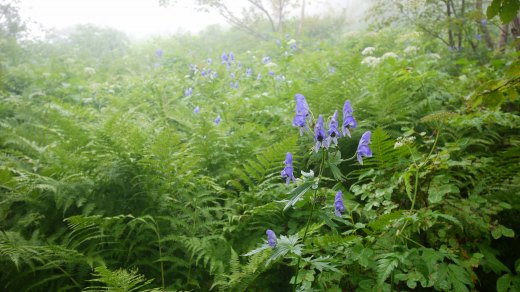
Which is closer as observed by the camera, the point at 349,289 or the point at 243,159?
the point at 349,289

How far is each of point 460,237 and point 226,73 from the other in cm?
400

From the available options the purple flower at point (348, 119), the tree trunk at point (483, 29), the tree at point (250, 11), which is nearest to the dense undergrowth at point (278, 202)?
the purple flower at point (348, 119)

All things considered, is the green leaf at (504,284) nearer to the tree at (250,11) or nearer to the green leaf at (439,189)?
the green leaf at (439,189)

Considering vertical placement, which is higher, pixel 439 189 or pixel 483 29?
pixel 483 29

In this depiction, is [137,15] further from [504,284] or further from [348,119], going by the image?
[504,284]

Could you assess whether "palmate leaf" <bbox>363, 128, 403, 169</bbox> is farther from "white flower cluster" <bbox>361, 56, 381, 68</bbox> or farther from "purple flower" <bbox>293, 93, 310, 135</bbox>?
"white flower cluster" <bbox>361, 56, 381, 68</bbox>

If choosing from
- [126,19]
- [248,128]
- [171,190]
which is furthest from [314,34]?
[126,19]

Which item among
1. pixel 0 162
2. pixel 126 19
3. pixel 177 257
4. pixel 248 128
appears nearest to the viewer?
pixel 177 257

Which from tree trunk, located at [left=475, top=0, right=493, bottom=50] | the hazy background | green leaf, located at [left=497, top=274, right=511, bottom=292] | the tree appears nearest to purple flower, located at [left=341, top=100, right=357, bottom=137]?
green leaf, located at [left=497, top=274, right=511, bottom=292]

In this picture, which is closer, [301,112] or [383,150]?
[301,112]

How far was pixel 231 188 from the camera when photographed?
2572 mm

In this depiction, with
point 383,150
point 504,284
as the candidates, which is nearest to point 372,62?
point 383,150

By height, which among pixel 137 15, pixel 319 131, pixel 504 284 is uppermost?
pixel 137 15

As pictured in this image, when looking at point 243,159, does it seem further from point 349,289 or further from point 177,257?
point 349,289
